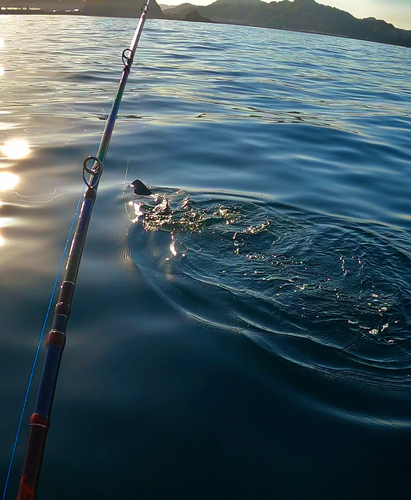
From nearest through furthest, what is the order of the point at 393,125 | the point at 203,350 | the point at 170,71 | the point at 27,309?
the point at 203,350 < the point at 27,309 < the point at 393,125 < the point at 170,71

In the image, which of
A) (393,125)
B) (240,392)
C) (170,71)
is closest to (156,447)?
(240,392)

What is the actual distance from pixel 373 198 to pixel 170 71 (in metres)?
11.7

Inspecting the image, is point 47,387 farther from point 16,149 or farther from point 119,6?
point 119,6

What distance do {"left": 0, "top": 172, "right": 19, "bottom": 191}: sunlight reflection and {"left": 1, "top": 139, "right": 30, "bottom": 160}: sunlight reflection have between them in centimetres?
81

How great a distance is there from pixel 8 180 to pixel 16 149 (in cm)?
156

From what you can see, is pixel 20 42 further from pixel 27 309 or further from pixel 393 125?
pixel 27 309

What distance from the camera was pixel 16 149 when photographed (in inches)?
310

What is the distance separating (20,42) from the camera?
24328 millimetres

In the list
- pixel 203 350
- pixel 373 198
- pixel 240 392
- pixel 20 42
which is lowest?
pixel 240 392

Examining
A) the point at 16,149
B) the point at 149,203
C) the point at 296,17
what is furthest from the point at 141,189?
the point at 296,17

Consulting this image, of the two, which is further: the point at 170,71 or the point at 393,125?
the point at 170,71

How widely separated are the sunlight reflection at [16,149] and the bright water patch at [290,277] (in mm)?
2557

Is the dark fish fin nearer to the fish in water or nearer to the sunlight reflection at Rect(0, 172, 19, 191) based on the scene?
the fish in water

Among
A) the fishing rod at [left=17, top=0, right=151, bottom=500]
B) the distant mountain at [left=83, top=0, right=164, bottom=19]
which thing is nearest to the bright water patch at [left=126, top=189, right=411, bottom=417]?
the fishing rod at [left=17, top=0, right=151, bottom=500]
